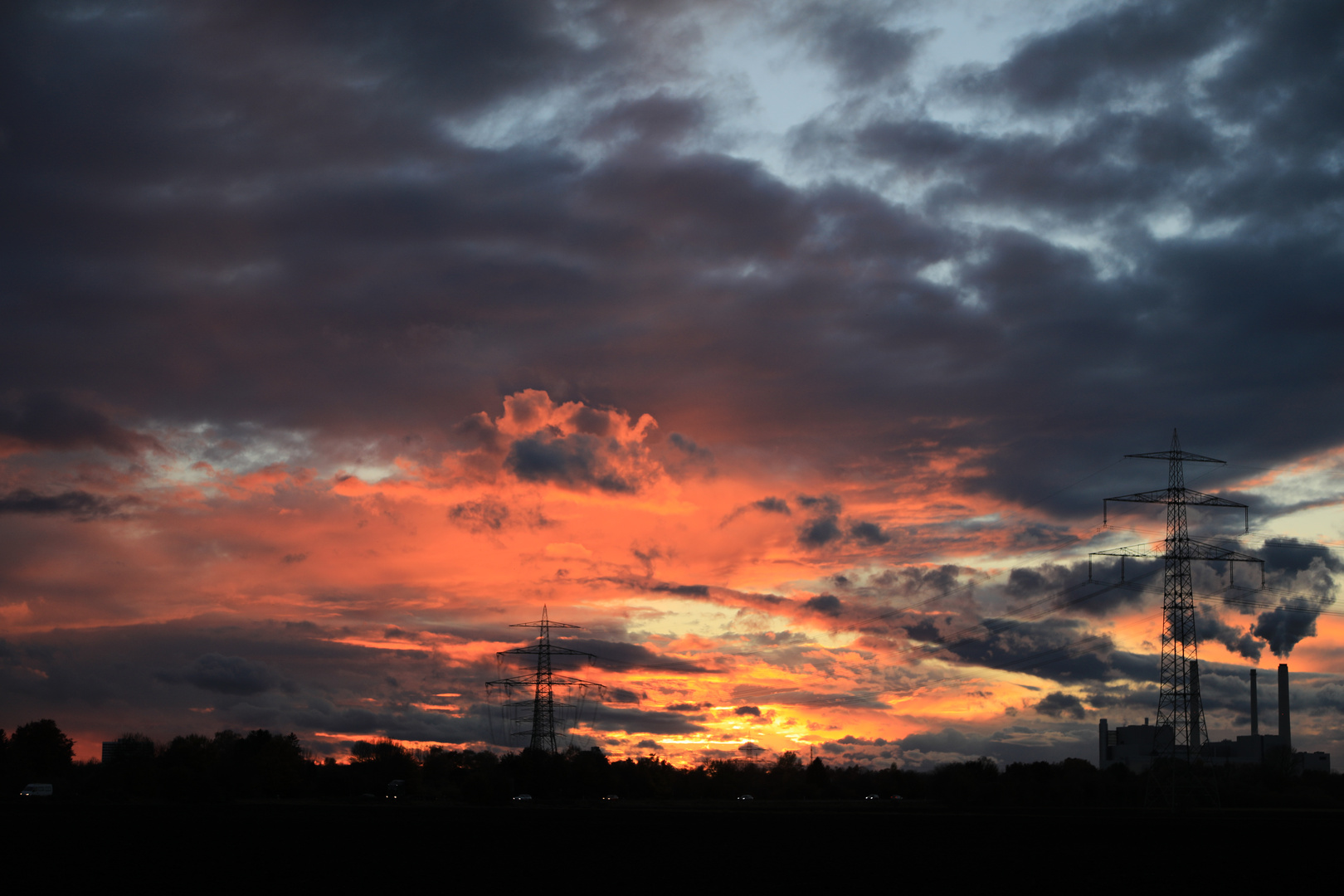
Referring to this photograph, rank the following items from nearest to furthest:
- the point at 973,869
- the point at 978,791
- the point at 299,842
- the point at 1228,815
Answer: the point at 973,869
the point at 299,842
the point at 1228,815
the point at 978,791

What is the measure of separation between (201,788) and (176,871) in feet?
489

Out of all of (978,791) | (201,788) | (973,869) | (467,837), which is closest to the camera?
(973,869)

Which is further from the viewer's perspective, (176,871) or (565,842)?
(565,842)

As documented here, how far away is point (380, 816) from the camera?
108938mm

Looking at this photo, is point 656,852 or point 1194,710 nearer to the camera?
point 656,852

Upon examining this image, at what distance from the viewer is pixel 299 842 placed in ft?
219

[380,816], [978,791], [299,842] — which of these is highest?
[299,842]

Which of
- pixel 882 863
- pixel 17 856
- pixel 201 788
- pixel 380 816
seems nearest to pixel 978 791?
pixel 380 816

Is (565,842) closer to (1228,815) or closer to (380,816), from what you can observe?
(380,816)

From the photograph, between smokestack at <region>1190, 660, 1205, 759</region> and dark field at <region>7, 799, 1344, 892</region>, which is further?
smokestack at <region>1190, 660, 1205, 759</region>

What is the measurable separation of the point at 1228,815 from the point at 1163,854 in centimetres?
6908

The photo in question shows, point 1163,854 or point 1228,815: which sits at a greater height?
point 1163,854

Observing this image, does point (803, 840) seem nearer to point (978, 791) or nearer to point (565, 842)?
point (565, 842)

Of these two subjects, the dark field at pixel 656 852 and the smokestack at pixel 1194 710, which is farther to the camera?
the smokestack at pixel 1194 710
